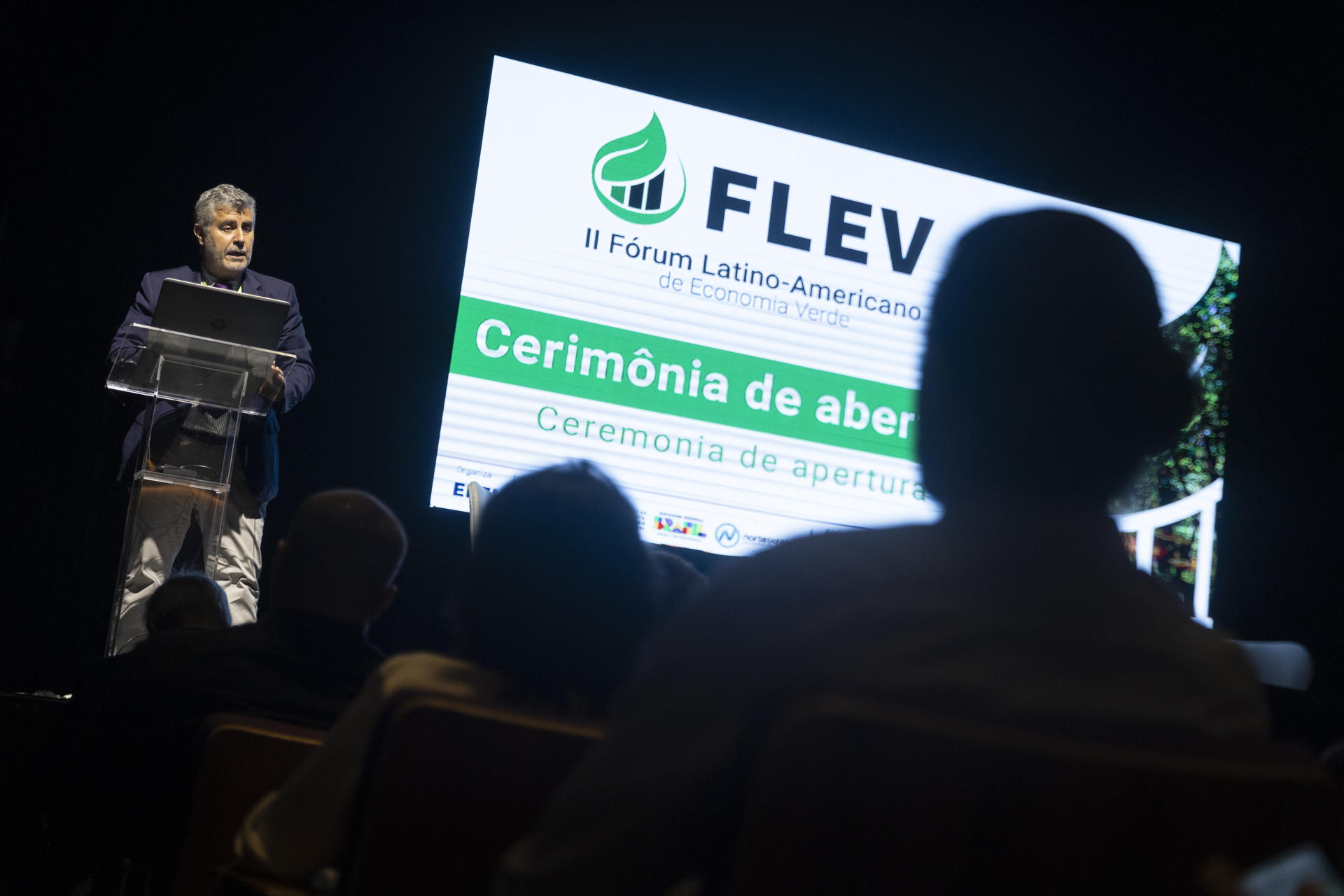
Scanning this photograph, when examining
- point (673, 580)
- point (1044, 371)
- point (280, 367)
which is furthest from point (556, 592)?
point (280, 367)

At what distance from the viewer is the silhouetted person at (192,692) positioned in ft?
5.38

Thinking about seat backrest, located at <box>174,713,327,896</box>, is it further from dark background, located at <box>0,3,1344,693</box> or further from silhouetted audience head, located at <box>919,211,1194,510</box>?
dark background, located at <box>0,3,1344,693</box>

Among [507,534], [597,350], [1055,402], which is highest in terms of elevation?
[597,350]

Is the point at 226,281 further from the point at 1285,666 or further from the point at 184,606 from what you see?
the point at 1285,666

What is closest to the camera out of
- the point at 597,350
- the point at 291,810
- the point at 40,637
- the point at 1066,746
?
the point at 1066,746

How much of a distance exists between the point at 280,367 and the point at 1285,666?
338cm

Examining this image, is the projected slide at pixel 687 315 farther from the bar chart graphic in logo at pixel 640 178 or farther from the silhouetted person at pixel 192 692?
the silhouetted person at pixel 192 692

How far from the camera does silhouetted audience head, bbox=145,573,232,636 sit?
2389 millimetres

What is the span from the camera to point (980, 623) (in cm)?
69

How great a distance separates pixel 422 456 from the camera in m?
4.47

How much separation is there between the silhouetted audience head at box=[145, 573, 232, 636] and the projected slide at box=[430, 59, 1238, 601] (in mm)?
1731

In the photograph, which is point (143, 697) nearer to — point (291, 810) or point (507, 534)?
point (291, 810)

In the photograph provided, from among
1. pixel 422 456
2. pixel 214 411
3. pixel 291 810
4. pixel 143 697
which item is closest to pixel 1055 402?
pixel 291 810

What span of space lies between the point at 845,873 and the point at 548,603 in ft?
2.12
